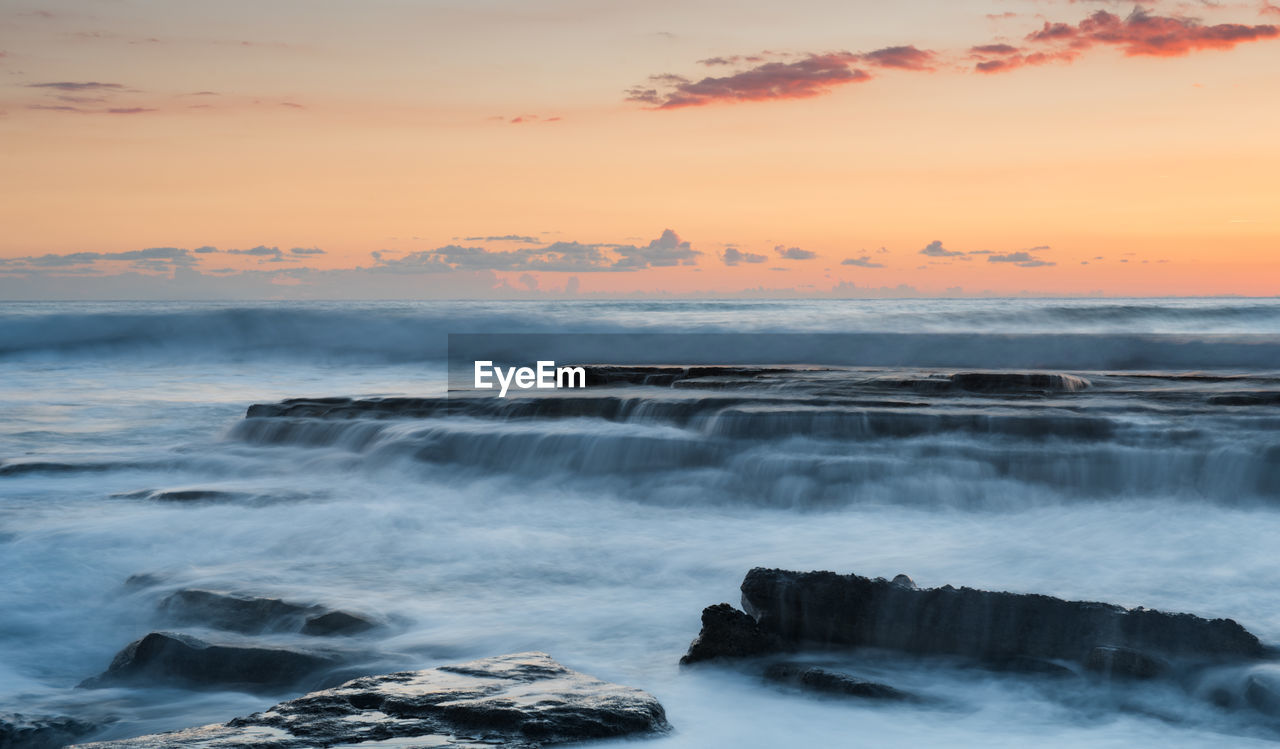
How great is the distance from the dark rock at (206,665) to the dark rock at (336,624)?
1.54 feet

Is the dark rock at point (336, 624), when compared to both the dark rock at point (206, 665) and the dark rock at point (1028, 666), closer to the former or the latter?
the dark rock at point (206, 665)

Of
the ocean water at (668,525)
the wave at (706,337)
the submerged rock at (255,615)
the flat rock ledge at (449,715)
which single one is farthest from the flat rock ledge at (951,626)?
the wave at (706,337)

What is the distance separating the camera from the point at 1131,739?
362cm

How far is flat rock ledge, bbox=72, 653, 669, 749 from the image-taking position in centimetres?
309

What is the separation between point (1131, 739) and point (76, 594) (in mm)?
5544

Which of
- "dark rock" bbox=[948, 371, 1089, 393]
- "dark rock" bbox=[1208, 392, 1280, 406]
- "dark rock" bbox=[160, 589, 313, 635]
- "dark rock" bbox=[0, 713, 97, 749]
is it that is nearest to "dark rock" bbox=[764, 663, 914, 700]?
"dark rock" bbox=[160, 589, 313, 635]

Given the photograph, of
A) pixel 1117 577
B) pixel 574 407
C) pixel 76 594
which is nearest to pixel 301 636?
pixel 76 594

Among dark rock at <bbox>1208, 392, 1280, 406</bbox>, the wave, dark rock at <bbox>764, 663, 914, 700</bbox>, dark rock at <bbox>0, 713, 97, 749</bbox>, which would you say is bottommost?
dark rock at <bbox>0, 713, 97, 749</bbox>

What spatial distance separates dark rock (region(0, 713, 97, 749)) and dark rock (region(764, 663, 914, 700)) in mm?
2663

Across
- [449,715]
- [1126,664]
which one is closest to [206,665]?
[449,715]

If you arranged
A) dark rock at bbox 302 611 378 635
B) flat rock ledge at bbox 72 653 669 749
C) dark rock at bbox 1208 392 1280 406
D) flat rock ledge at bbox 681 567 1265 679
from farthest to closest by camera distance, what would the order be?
1. dark rock at bbox 1208 392 1280 406
2. dark rock at bbox 302 611 378 635
3. flat rock ledge at bbox 681 567 1265 679
4. flat rock ledge at bbox 72 653 669 749

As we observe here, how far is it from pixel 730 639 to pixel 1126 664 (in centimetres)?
153

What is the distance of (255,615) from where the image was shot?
17.0 feet

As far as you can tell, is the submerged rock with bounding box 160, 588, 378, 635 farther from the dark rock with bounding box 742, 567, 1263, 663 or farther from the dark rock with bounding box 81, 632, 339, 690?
the dark rock with bounding box 742, 567, 1263, 663
